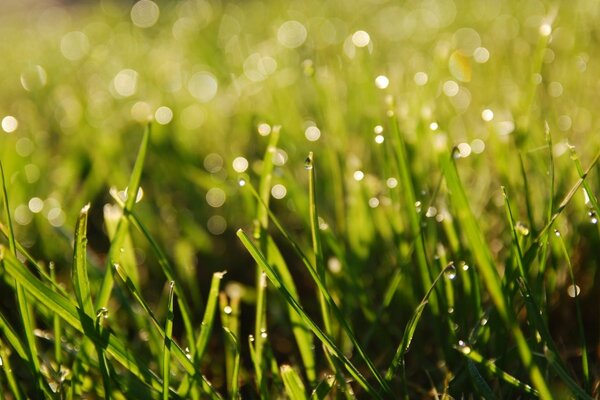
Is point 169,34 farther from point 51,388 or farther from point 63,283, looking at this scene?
point 51,388

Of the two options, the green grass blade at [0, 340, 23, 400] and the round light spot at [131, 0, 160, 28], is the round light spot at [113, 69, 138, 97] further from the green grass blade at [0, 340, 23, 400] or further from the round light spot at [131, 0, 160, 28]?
the round light spot at [131, 0, 160, 28]

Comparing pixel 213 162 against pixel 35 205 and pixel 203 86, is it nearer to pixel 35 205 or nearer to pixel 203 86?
pixel 35 205

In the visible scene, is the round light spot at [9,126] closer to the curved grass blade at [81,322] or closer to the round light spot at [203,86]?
the round light spot at [203,86]

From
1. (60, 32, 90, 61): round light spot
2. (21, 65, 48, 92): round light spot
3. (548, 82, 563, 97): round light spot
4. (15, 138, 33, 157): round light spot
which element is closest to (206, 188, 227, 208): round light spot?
(15, 138, 33, 157): round light spot

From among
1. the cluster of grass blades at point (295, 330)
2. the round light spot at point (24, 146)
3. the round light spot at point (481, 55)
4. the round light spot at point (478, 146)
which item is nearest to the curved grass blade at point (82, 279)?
the cluster of grass blades at point (295, 330)

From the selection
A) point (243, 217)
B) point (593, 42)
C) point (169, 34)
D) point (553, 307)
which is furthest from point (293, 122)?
point (169, 34)

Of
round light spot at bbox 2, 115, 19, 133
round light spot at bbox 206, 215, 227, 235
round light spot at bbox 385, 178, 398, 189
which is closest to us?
round light spot at bbox 385, 178, 398, 189

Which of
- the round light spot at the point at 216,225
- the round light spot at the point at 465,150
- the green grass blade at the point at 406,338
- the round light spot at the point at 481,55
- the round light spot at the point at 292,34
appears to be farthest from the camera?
the round light spot at the point at 292,34
